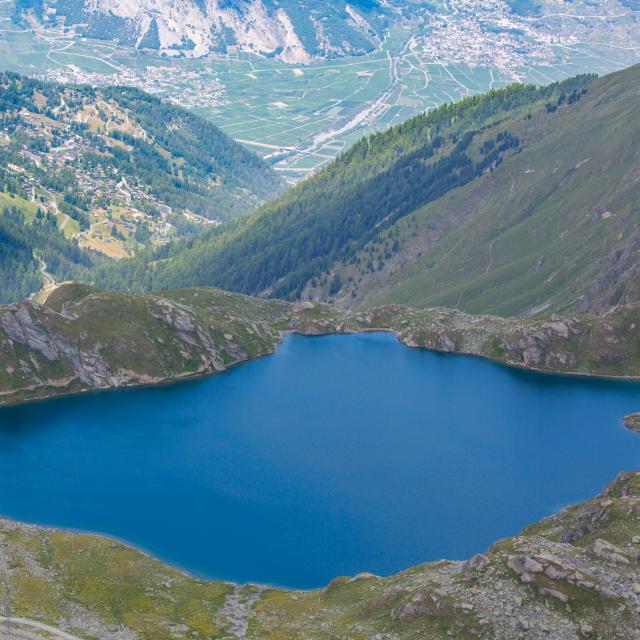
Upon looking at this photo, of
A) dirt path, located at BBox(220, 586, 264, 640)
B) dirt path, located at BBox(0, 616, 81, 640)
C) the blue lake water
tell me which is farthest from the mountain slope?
the blue lake water

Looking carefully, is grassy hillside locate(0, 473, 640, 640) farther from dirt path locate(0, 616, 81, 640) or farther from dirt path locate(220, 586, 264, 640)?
dirt path locate(0, 616, 81, 640)

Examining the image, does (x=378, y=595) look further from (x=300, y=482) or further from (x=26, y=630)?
(x=300, y=482)

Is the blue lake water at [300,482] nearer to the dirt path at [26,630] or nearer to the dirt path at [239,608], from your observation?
the dirt path at [239,608]

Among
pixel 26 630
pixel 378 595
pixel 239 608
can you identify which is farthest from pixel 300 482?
pixel 26 630

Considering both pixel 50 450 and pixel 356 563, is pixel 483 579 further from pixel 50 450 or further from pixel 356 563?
pixel 50 450

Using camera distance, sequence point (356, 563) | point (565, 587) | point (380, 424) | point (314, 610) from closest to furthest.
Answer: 1. point (565, 587)
2. point (314, 610)
3. point (356, 563)
4. point (380, 424)

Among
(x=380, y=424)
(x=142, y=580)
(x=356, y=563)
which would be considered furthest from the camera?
(x=380, y=424)

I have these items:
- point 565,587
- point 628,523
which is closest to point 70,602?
point 565,587
